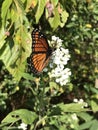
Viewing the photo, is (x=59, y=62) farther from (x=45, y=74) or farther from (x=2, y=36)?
(x=2, y=36)

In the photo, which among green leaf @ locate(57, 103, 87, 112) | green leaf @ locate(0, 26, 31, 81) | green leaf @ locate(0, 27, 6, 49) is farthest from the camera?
green leaf @ locate(57, 103, 87, 112)

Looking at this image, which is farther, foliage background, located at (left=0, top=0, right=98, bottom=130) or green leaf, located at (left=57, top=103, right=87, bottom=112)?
green leaf, located at (left=57, top=103, right=87, bottom=112)

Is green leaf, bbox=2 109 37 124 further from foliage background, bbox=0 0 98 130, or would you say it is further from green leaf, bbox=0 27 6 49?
green leaf, bbox=0 27 6 49

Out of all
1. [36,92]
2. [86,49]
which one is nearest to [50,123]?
[36,92]

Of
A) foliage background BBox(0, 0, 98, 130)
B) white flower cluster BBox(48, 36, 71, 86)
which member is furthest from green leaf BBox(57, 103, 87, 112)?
white flower cluster BBox(48, 36, 71, 86)

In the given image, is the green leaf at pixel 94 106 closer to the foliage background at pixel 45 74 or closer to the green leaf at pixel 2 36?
the foliage background at pixel 45 74

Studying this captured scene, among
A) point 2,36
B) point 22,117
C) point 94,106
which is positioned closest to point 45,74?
point 94,106

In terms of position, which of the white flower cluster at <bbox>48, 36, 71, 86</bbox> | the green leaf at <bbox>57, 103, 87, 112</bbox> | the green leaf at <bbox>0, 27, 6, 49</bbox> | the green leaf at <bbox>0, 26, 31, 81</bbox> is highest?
the green leaf at <bbox>0, 27, 6, 49</bbox>
